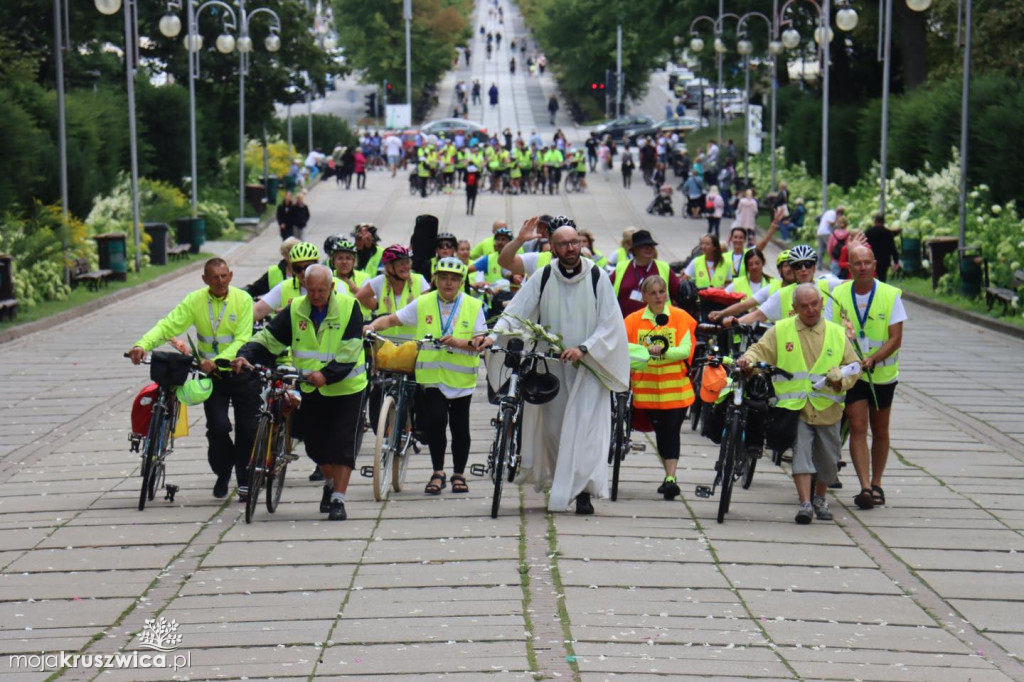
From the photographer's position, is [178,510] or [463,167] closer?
[178,510]

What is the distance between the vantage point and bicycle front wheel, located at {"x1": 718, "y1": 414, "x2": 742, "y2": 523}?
10492 millimetres

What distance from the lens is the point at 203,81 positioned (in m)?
49.5

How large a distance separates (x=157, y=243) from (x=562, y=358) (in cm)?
2733

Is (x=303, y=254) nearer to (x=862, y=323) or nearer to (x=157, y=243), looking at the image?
(x=862, y=323)

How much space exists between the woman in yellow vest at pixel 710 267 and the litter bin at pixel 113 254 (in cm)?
1782

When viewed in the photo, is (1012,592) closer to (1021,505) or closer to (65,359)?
(1021,505)

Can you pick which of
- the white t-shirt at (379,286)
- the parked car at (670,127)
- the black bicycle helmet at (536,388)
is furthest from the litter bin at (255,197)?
the black bicycle helmet at (536,388)

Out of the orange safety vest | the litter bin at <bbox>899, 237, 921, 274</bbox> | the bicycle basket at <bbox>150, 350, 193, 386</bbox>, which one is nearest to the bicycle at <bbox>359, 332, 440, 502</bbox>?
the bicycle basket at <bbox>150, 350, 193, 386</bbox>

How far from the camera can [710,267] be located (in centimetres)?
1611

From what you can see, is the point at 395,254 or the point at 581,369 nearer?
the point at 581,369

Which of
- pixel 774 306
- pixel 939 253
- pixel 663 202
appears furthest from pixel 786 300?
pixel 663 202

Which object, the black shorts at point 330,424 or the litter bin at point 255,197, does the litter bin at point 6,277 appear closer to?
the black shorts at point 330,424

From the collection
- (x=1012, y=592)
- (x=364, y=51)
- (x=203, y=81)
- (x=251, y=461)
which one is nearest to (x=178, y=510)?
(x=251, y=461)

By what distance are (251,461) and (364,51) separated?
295 feet
